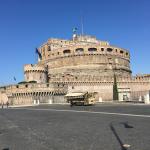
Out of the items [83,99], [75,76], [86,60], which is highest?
[86,60]

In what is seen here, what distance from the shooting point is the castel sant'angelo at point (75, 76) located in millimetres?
68188

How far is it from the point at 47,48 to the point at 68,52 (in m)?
9.96

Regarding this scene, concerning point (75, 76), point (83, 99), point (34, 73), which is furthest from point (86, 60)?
point (83, 99)

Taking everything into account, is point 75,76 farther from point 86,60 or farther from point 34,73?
point 34,73

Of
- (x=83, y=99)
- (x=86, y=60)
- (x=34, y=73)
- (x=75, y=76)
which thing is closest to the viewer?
(x=83, y=99)

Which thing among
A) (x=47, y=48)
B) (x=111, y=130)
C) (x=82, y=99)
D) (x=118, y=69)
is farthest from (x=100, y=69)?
(x=111, y=130)

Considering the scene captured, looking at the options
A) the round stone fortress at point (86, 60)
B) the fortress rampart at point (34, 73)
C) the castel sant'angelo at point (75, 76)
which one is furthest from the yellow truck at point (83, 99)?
the round stone fortress at point (86, 60)

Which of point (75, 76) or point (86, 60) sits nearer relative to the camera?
point (75, 76)

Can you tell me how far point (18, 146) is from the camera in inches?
475

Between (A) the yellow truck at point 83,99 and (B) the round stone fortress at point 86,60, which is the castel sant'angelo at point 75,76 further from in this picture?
(A) the yellow truck at point 83,99

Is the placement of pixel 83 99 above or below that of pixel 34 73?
below

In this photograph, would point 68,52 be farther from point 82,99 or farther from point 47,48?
point 82,99

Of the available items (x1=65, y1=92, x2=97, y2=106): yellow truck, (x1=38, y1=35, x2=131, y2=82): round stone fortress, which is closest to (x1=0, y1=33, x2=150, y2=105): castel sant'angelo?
(x1=38, y1=35, x2=131, y2=82): round stone fortress

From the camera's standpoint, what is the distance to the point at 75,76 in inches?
2965
